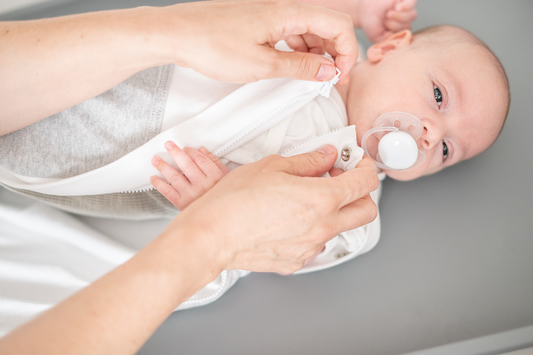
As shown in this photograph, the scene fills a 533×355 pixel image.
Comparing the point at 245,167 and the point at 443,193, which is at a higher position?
the point at 245,167

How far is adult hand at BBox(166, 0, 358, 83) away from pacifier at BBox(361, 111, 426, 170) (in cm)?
32

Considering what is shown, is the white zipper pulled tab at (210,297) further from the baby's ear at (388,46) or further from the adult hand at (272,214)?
the baby's ear at (388,46)

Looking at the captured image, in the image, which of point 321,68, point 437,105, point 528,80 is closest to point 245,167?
point 321,68

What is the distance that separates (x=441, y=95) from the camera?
40.0 inches

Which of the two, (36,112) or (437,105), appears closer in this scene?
(36,112)

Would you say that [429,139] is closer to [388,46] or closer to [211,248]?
[388,46]

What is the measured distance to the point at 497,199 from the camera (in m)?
1.13

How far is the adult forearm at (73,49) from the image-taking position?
72cm

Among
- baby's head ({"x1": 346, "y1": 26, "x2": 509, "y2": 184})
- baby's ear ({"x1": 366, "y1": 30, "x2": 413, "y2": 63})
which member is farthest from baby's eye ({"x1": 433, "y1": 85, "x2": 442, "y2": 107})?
baby's ear ({"x1": 366, "y1": 30, "x2": 413, "y2": 63})

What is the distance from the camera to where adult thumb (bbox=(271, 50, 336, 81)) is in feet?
2.38

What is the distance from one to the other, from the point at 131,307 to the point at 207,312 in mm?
575

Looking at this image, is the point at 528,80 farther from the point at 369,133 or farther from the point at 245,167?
the point at 245,167

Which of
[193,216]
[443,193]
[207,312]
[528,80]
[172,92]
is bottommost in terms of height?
[207,312]

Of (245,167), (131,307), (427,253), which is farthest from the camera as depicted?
(427,253)
